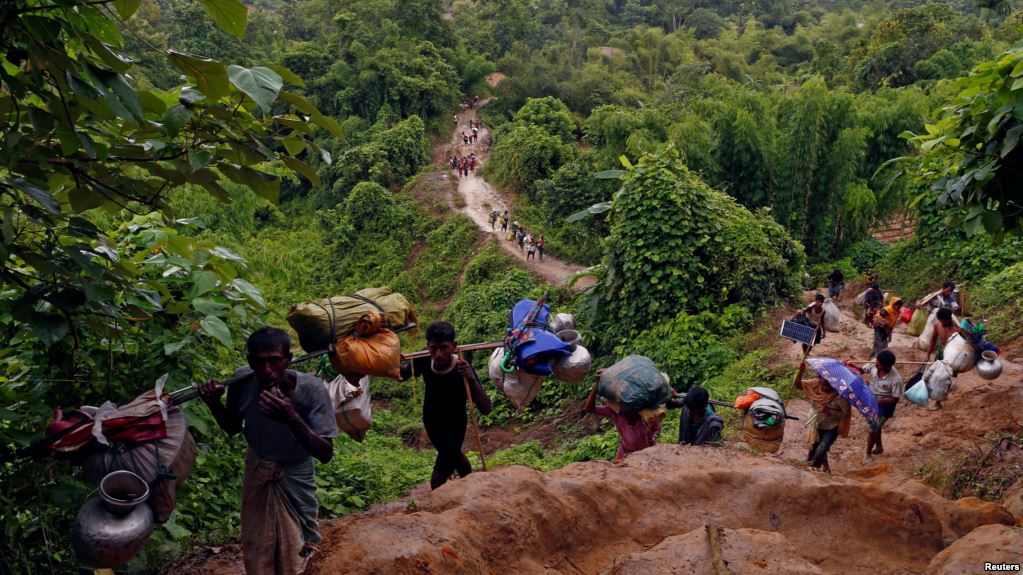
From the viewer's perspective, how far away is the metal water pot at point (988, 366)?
7.11 metres

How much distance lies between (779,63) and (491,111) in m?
22.9

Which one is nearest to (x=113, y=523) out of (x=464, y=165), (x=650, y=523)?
(x=650, y=523)

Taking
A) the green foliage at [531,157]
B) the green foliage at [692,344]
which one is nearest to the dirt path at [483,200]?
the green foliage at [531,157]

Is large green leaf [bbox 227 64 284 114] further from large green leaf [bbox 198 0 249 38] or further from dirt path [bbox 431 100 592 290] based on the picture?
dirt path [bbox 431 100 592 290]

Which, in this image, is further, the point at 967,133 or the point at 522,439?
the point at 522,439

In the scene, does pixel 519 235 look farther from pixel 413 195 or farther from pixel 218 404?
pixel 218 404

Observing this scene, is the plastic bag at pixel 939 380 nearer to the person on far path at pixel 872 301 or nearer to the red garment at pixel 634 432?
the person on far path at pixel 872 301

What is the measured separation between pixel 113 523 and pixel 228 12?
1991 mm

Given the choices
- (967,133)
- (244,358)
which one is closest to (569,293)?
(244,358)

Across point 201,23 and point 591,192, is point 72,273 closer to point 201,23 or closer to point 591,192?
point 591,192

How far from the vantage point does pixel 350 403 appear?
154 inches

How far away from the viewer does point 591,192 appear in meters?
22.8

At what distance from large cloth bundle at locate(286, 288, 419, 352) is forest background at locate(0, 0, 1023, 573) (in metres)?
0.44

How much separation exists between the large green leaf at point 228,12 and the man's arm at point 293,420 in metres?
1.44
